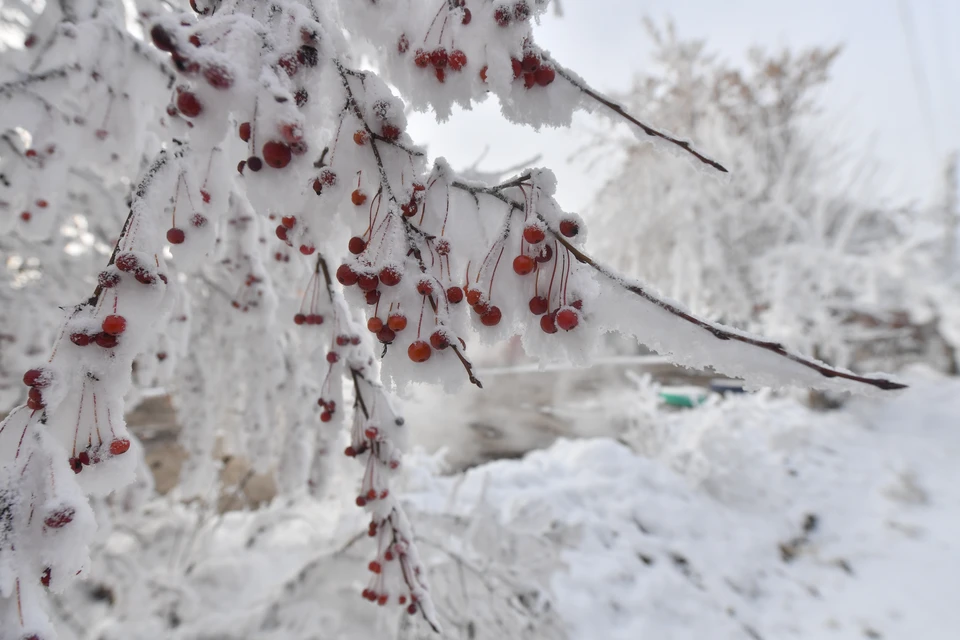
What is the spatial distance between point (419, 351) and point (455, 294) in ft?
0.43

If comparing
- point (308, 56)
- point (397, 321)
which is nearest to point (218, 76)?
point (308, 56)

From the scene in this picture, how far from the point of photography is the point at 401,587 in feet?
5.53

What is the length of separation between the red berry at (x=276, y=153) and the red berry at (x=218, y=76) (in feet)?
0.29

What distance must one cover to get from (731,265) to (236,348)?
8.24 metres

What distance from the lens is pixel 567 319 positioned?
31.9 inches

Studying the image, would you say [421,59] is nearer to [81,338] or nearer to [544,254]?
[544,254]

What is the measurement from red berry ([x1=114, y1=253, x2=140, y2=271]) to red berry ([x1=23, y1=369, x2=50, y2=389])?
208 mm

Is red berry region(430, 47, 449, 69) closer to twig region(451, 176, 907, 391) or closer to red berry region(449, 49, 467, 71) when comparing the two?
red berry region(449, 49, 467, 71)

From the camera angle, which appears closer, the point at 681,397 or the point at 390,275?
the point at 390,275

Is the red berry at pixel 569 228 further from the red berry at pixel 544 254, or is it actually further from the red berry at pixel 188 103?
the red berry at pixel 188 103

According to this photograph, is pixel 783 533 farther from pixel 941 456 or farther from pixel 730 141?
pixel 730 141

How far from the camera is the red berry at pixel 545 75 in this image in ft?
2.96

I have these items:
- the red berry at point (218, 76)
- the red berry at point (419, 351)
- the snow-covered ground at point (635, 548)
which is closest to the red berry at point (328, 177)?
the red berry at point (218, 76)

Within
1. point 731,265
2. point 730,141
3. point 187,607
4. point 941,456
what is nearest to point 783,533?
point 941,456
